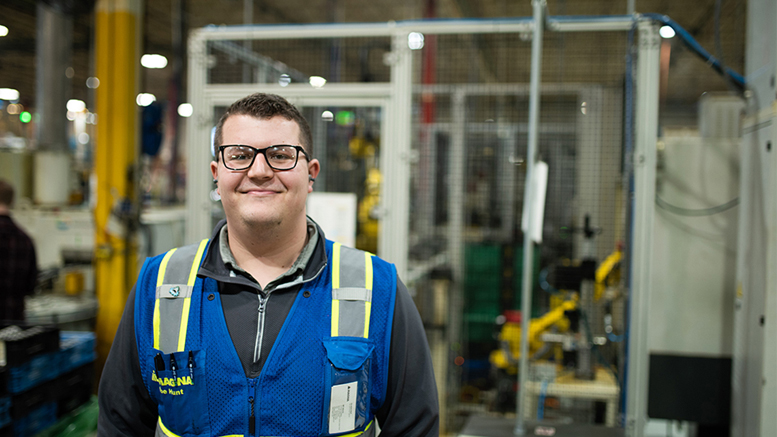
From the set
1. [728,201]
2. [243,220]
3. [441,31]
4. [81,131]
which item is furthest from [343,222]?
[81,131]

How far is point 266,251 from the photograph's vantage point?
4.61ft

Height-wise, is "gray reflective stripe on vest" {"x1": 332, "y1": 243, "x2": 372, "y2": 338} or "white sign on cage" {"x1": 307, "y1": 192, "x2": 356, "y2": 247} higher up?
"white sign on cage" {"x1": 307, "y1": 192, "x2": 356, "y2": 247}

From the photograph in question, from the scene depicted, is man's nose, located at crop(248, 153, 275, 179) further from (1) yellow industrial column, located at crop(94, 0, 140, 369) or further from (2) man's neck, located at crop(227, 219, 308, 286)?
(1) yellow industrial column, located at crop(94, 0, 140, 369)

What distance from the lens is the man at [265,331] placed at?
1296mm

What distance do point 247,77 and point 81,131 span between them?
15392 mm

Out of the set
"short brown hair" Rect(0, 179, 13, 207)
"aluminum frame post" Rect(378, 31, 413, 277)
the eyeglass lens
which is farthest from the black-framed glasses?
"short brown hair" Rect(0, 179, 13, 207)

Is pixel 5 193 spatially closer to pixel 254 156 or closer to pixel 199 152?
pixel 199 152

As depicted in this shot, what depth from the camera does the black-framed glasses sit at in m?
1.34

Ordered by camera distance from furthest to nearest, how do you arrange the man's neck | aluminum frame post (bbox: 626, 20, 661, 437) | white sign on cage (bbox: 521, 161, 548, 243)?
aluminum frame post (bbox: 626, 20, 661, 437), white sign on cage (bbox: 521, 161, 548, 243), the man's neck

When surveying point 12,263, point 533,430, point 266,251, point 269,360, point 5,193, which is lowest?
point 533,430

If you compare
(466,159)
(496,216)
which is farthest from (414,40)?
(496,216)

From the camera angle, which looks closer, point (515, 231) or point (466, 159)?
point (466, 159)

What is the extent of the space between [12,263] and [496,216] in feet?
14.9

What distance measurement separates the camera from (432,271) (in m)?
4.75
